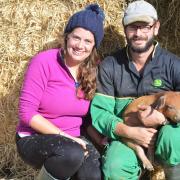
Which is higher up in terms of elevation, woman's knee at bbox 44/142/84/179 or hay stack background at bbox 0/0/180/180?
hay stack background at bbox 0/0/180/180

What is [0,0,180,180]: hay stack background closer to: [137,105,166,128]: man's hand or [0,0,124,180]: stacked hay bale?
[0,0,124,180]: stacked hay bale

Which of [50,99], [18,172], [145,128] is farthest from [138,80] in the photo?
[18,172]


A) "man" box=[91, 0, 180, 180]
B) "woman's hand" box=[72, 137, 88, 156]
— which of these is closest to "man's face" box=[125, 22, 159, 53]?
"man" box=[91, 0, 180, 180]

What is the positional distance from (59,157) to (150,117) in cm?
70

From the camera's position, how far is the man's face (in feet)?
12.0

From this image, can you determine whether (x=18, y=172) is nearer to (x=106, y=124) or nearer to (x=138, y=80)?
(x=106, y=124)

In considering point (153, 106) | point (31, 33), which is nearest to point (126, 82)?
point (153, 106)

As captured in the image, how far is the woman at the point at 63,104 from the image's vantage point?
3387 mm

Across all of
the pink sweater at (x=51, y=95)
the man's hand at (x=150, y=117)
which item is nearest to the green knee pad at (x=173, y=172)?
the man's hand at (x=150, y=117)

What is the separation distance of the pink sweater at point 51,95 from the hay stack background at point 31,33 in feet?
1.69

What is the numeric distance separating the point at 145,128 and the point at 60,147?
643 millimetres

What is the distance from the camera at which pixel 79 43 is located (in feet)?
11.8

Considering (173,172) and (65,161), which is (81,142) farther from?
(173,172)

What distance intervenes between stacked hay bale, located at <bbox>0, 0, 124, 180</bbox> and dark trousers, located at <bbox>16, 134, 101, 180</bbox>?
2.37ft
